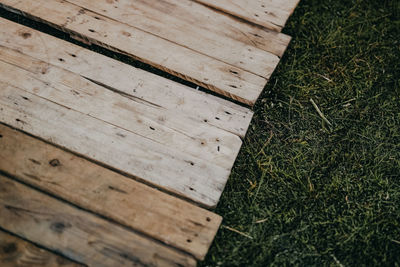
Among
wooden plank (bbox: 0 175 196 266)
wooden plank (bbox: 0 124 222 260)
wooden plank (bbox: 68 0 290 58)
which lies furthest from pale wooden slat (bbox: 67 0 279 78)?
wooden plank (bbox: 0 175 196 266)

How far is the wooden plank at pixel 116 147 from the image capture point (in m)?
1.69

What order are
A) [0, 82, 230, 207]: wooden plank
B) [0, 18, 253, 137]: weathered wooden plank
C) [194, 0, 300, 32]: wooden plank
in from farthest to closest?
1. [194, 0, 300, 32]: wooden plank
2. [0, 18, 253, 137]: weathered wooden plank
3. [0, 82, 230, 207]: wooden plank

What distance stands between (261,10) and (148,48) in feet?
2.57

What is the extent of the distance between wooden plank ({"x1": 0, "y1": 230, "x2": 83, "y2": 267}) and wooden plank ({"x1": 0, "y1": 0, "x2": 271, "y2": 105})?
42.1 inches

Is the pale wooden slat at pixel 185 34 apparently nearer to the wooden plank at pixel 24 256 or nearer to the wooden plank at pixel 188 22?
the wooden plank at pixel 188 22

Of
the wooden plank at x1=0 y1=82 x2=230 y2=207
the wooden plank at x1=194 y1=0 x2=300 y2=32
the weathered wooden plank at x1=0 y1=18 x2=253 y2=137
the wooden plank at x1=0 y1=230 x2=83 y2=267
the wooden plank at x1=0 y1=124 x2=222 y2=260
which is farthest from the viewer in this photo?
the wooden plank at x1=194 y1=0 x2=300 y2=32

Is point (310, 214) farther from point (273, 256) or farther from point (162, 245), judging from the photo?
point (162, 245)

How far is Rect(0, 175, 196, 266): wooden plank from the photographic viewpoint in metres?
1.51

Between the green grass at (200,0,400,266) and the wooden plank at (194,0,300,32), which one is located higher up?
the wooden plank at (194,0,300,32)

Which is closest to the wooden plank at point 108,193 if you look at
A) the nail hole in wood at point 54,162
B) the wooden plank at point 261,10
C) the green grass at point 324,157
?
the nail hole in wood at point 54,162

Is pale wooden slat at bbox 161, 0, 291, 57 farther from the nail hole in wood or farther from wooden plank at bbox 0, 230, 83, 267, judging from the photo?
wooden plank at bbox 0, 230, 83, 267

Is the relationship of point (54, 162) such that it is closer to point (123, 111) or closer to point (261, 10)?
point (123, 111)

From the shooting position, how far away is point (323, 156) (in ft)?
6.56

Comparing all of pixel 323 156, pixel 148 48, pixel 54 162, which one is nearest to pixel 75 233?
pixel 54 162
